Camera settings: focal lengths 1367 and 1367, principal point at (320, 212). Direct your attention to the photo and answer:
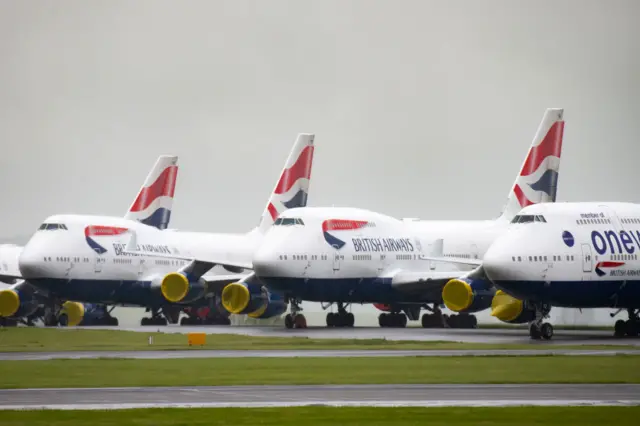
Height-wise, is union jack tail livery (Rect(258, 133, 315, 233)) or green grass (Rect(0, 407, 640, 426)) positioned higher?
union jack tail livery (Rect(258, 133, 315, 233))

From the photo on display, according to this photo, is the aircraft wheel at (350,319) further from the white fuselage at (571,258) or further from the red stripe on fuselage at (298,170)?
the white fuselage at (571,258)

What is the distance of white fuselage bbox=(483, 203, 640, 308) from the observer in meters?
66.3

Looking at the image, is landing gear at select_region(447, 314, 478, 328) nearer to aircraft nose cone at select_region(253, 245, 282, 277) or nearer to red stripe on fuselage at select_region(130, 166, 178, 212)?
aircraft nose cone at select_region(253, 245, 282, 277)

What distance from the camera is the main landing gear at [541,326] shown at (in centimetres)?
6700

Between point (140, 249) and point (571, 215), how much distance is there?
37.4 m

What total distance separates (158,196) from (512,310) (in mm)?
41926

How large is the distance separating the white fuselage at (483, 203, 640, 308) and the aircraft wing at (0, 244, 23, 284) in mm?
46466

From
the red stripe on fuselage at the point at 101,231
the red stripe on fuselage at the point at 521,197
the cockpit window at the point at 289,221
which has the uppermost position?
the red stripe on fuselage at the point at 521,197

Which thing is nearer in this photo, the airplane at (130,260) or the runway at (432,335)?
the runway at (432,335)

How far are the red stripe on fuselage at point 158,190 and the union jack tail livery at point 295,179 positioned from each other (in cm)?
943


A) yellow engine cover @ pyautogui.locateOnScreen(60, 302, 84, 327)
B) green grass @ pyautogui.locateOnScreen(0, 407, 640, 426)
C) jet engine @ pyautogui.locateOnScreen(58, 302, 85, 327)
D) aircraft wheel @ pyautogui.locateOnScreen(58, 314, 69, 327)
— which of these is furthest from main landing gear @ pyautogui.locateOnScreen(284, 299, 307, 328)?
green grass @ pyautogui.locateOnScreen(0, 407, 640, 426)

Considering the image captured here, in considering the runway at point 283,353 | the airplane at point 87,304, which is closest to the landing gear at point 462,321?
the airplane at point 87,304

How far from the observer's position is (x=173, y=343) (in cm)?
6688

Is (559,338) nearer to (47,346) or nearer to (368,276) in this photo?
(368,276)
